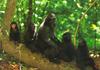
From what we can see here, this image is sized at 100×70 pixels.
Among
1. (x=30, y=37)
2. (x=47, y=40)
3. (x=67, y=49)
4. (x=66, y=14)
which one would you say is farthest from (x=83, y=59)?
(x=66, y=14)

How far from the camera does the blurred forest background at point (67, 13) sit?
968 centimetres

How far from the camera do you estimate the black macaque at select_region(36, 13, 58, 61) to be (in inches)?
324

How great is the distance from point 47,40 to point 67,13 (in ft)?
6.19

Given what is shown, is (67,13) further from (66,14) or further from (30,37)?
(30,37)

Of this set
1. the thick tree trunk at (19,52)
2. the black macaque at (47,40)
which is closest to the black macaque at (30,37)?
the black macaque at (47,40)

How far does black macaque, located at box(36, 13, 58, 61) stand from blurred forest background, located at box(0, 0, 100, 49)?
961 mm

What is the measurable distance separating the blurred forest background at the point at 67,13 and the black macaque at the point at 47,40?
0.96 meters

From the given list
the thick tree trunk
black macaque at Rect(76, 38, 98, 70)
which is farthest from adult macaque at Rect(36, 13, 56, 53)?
black macaque at Rect(76, 38, 98, 70)

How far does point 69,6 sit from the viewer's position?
10.1 metres

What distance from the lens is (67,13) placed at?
1023cm

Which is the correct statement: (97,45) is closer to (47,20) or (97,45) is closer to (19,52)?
(47,20)

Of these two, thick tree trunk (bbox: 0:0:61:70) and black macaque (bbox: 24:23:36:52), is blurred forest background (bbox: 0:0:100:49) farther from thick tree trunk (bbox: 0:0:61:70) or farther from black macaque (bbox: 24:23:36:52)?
thick tree trunk (bbox: 0:0:61:70)

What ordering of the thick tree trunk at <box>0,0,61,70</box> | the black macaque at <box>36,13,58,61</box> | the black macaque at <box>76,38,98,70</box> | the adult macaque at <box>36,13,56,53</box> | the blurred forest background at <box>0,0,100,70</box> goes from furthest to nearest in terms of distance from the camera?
1. the blurred forest background at <box>0,0,100,70</box>
2. the adult macaque at <box>36,13,56,53</box>
3. the black macaque at <box>36,13,58,61</box>
4. the black macaque at <box>76,38,98,70</box>
5. the thick tree trunk at <box>0,0,61,70</box>

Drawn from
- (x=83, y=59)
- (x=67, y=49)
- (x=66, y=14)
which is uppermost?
(x=66, y=14)
